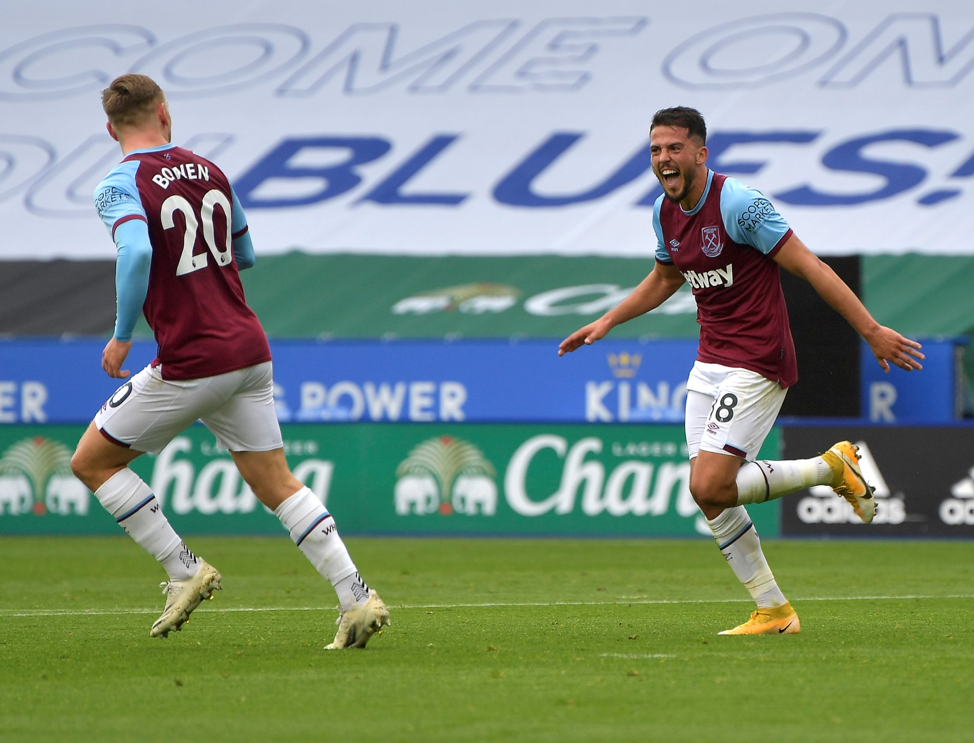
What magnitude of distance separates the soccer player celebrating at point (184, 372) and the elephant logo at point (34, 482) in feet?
31.0

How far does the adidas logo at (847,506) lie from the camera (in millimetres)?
13930

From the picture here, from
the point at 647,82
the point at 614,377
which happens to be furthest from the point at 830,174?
the point at 614,377

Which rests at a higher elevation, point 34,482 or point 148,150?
point 148,150

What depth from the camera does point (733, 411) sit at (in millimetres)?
6242

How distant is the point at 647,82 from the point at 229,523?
38.3ft

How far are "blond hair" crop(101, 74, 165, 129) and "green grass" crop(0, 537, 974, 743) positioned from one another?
2.02m

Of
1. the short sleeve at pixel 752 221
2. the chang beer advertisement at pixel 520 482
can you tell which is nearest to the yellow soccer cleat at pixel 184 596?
the short sleeve at pixel 752 221

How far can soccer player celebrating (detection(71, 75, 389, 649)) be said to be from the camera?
5.70 m

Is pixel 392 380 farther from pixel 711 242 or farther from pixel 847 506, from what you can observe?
pixel 711 242

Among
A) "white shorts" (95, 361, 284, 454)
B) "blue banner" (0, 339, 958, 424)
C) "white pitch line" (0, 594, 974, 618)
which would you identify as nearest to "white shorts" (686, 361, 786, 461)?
"white shorts" (95, 361, 284, 454)

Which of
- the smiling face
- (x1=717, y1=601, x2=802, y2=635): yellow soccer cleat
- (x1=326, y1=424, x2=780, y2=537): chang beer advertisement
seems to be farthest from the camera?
(x1=326, y1=424, x2=780, y2=537): chang beer advertisement

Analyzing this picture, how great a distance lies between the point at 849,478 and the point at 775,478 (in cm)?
39

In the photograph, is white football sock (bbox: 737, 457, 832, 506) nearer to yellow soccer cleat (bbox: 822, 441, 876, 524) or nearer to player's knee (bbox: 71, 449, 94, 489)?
yellow soccer cleat (bbox: 822, 441, 876, 524)

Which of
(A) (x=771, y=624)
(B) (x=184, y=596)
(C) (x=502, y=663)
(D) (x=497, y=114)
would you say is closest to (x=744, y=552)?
(A) (x=771, y=624)
